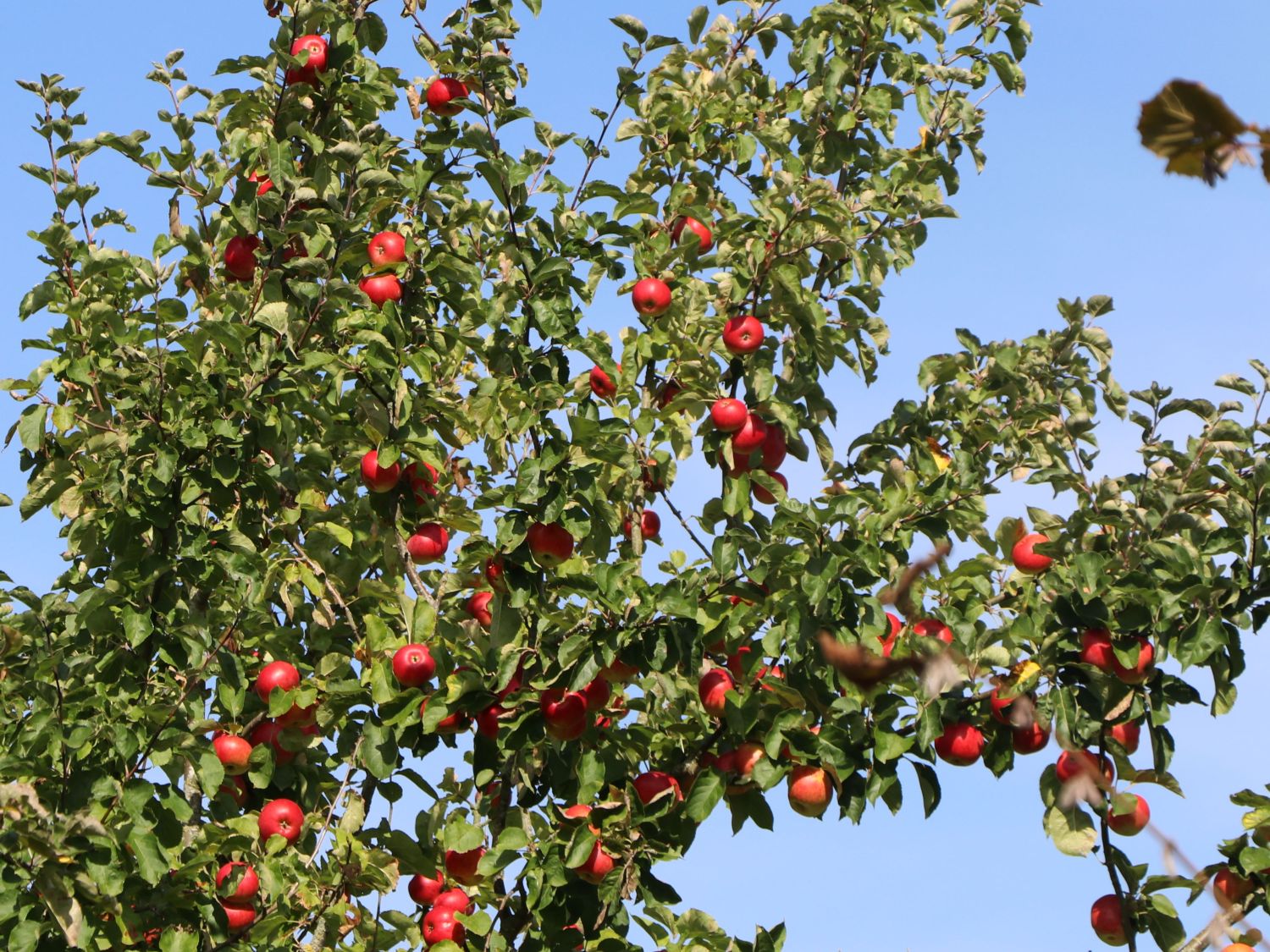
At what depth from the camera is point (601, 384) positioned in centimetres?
660

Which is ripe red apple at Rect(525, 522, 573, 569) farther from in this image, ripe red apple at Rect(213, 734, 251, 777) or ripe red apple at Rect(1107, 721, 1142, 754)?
ripe red apple at Rect(1107, 721, 1142, 754)

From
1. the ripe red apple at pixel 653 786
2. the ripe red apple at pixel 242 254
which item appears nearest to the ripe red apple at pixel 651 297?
the ripe red apple at pixel 242 254

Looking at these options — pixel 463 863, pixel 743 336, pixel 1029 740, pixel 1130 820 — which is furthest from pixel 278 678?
pixel 1130 820

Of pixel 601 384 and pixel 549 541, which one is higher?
pixel 601 384

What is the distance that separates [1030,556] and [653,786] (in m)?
1.76

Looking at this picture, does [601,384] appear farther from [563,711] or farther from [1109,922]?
[1109,922]

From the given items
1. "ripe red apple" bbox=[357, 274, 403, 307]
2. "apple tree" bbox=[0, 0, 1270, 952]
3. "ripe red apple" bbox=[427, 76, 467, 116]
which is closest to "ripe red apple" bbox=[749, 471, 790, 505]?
"apple tree" bbox=[0, 0, 1270, 952]

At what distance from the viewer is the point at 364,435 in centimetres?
625

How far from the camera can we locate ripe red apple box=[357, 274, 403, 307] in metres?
6.23

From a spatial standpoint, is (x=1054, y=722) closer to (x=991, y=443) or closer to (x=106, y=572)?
(x=991, y=443)

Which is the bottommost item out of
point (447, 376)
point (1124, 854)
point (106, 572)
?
point (1124, 854)

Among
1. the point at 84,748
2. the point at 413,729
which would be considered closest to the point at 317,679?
the point at 413,729

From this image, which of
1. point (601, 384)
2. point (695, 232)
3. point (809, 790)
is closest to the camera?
point (809, 790)

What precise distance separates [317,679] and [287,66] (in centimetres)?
279
